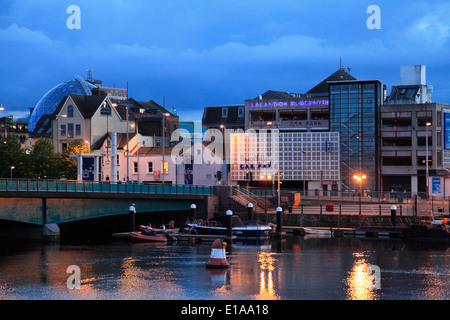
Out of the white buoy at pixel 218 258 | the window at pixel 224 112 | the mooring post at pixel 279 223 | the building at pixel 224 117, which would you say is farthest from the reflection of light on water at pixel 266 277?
the window at pixel 224 112

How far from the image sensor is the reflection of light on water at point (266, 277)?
3541 centimetres

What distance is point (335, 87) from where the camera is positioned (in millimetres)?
110125

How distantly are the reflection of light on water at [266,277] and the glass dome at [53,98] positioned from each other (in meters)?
130

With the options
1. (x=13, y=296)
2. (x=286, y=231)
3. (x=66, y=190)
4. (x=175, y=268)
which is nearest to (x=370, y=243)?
(x=286, y=231)

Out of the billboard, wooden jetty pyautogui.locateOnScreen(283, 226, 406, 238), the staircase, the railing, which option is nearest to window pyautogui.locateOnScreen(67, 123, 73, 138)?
the railing

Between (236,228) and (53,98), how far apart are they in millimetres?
124960

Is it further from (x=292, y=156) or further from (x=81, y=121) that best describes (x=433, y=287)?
(x=81, y=121)

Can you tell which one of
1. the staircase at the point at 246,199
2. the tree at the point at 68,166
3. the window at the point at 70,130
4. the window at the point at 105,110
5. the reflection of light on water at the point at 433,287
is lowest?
the reflection of light on water at the point at 433,287

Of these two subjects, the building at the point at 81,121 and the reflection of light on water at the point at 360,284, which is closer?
the reflection of light on water at the point at 360,284

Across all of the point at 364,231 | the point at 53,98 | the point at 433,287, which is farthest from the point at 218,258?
the point at 53,98

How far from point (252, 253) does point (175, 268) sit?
406 inches

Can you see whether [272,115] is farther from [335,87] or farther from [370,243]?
[370,243]

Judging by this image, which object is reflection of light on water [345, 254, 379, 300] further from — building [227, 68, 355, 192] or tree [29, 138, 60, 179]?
building [227, 68, 355, 192]

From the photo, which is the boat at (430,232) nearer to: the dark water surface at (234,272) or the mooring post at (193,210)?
the dark water surface at (234,272)
